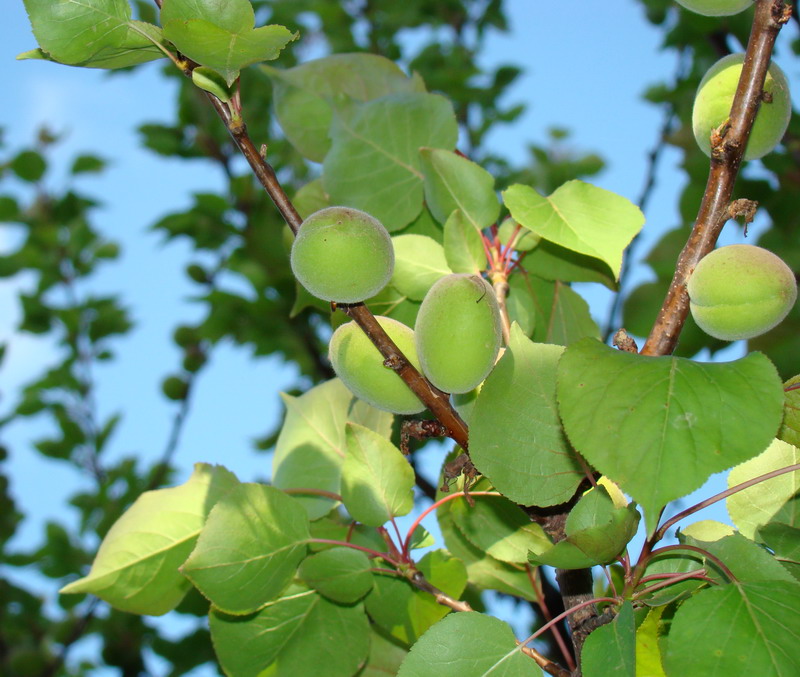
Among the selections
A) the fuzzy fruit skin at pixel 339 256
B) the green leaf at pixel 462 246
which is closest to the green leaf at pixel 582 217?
the green leaf at pixel 462 246

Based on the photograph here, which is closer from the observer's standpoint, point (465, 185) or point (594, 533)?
point (594, 533)

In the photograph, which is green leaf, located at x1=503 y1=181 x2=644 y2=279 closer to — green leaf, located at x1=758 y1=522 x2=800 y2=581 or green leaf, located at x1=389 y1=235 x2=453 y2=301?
green leaf, located at x1=389 y1=235 x2=453 y2=301

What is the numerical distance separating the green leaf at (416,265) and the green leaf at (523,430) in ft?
0.75

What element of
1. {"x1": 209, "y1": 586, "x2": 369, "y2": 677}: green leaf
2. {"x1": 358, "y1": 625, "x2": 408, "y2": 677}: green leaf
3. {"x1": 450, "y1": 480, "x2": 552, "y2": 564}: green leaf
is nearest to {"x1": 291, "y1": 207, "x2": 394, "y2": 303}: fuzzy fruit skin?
{"x1": 450, "y1": 480, "x2": 552, "y2": 564}: green leaf

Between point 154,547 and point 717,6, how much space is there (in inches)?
32.8

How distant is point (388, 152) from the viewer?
3.26 ft

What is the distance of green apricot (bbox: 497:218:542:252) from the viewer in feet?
3.08

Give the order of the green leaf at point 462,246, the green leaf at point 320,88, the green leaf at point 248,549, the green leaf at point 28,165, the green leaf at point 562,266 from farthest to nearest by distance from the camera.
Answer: the green leaf at point 28,165
the green leaf at point 320,88
the green leaf at point 562,266
the green leaf at point 462,246
the green leaf at point 248,549

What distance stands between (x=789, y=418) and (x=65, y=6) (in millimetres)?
731

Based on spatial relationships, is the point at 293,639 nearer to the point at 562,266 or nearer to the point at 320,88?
the point at 562,266

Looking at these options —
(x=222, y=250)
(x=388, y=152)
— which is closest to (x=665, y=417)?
(x=388, y=152)

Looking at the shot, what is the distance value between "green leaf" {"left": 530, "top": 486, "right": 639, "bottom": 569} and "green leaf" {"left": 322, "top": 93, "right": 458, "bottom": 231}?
0.48 meters

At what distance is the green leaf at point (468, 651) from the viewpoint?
63cm

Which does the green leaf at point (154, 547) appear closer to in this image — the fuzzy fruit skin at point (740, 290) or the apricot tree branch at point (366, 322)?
the apricot tree branch at point (366, 322)
